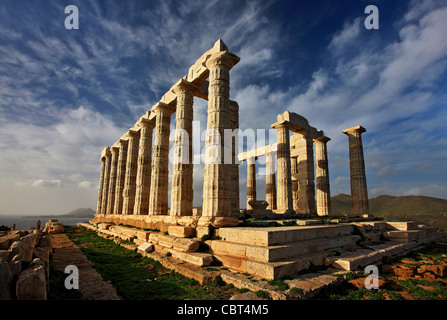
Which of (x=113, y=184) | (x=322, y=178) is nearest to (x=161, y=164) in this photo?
(x=113, y=184)

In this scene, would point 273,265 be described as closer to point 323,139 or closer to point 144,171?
point 144,171

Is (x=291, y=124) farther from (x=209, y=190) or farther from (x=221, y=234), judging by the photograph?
(x=221, y=234)

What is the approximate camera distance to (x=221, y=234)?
880 centimetres

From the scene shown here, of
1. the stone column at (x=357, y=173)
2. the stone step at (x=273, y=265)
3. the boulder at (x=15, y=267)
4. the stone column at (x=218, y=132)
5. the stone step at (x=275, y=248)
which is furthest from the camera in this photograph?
the stone column at (x=357, y=173)

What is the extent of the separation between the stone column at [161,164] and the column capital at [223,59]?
6918 millimetres

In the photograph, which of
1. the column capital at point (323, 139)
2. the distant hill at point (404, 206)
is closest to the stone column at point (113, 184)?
the column capital at point (323, 139)

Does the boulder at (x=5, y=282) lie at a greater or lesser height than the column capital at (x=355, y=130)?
lesser

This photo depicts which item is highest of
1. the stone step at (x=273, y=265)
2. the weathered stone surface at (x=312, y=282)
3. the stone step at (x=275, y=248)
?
the stone step at (x=275, y=248)

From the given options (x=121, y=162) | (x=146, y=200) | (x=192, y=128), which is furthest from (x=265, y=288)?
(x=121, y=162)

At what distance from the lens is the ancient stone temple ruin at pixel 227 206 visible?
7.21 m

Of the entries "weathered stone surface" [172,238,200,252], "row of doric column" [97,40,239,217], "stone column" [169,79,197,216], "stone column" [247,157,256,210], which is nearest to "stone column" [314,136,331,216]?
"stone column" [247,157,256,210]

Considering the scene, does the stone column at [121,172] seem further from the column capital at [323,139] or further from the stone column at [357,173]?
the stone column at [357,173]

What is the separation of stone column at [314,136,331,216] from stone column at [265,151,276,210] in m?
4.89

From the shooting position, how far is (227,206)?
10.4 meters
